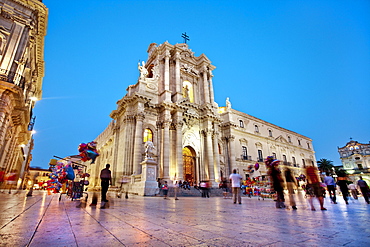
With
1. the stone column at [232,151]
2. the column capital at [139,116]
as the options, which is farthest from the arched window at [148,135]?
the stone column at [232,151]

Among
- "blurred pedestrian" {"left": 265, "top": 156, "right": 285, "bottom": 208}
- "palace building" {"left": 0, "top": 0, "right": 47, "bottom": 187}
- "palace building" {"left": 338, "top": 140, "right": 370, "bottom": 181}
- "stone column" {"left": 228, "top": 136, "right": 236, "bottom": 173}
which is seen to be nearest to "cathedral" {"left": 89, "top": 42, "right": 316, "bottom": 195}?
"stone column" {"left": 228, "top": 136, "right": 236, "bottom": 173}

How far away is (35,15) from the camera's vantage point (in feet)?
51.1

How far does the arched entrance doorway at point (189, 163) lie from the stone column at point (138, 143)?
6309mm

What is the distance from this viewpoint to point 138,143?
64.2ft

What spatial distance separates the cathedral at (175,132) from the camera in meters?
19.9

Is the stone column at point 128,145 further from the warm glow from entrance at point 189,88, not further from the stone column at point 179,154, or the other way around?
the warm glow from entrance at point 189,88

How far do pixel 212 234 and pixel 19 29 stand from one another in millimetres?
18638

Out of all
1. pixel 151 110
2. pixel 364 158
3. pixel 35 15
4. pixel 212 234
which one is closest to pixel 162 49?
pixel 151 110

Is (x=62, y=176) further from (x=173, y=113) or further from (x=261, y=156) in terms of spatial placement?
(x=261, y=156)

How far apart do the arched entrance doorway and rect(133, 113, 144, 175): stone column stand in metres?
6.31

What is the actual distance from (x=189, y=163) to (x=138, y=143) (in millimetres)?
7683

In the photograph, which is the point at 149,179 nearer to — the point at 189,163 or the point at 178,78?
the point at 189,163

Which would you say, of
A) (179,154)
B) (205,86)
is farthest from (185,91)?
(179,154)

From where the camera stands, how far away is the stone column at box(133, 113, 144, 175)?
18906mm
